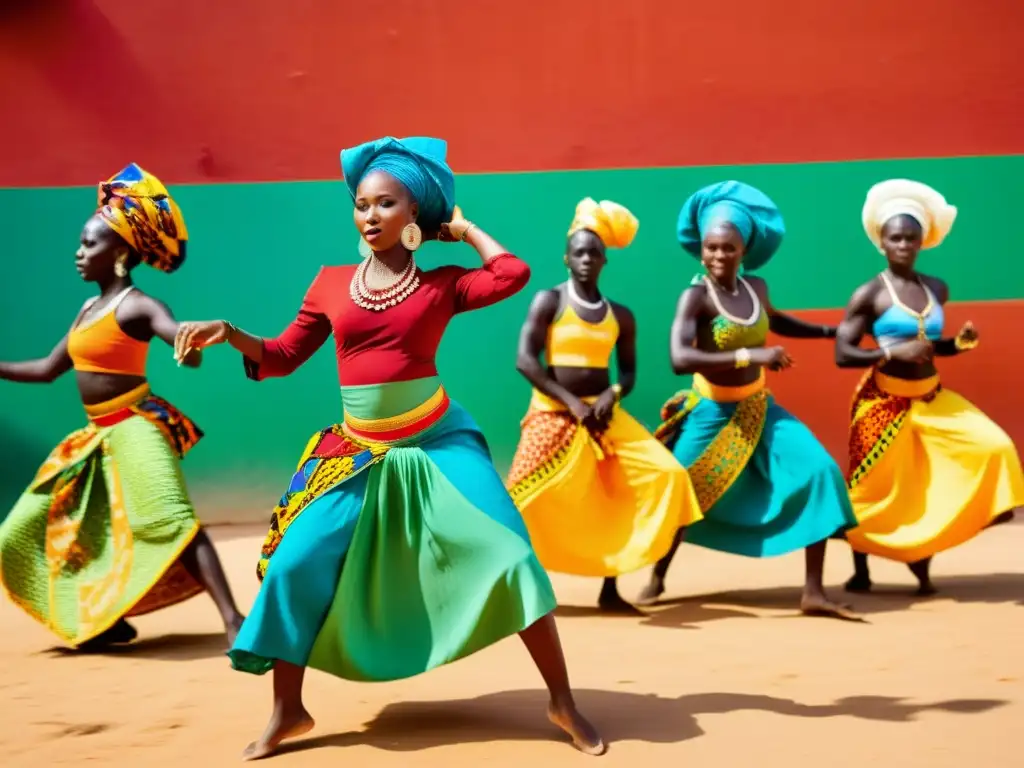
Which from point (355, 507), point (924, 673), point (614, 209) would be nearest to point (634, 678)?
point (924, 673)

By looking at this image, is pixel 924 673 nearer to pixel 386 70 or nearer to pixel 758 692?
pixel 758 692

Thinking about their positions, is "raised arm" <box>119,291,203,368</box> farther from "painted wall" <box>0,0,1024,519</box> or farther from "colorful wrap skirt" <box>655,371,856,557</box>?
"painted wall" <box>0,0,1024,519</box>

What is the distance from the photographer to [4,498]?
9391 millimetres

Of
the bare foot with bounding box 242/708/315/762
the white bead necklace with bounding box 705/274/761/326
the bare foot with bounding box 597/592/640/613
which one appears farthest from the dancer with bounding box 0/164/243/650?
the white bead necklace with bounding box 705/274/761/326

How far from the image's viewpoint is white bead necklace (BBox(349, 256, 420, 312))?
14.3ft

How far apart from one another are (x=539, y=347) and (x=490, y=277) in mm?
2571

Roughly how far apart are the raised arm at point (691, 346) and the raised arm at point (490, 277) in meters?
2.22

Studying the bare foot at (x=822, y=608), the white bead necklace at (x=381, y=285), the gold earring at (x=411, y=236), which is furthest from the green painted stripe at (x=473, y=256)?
the gold earring at (x=411, y=236)

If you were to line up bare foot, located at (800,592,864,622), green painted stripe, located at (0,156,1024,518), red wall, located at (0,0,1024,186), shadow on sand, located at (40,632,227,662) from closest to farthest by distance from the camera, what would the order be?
shadow on sand, located at (40,632,227,662) → bare foot, located at (800,592,864,622) → red wall, located at (0,0,1024,186) → green painted stripe, located at (0,156,1024,518)

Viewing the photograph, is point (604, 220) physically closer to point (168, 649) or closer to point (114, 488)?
point (114, 488)

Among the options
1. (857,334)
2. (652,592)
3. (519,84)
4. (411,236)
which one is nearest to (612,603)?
(652,592)

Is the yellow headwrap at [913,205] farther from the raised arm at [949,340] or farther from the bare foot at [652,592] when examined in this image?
the bare foot at [652,592]

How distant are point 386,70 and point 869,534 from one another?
484 cm

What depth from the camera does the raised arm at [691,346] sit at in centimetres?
633
